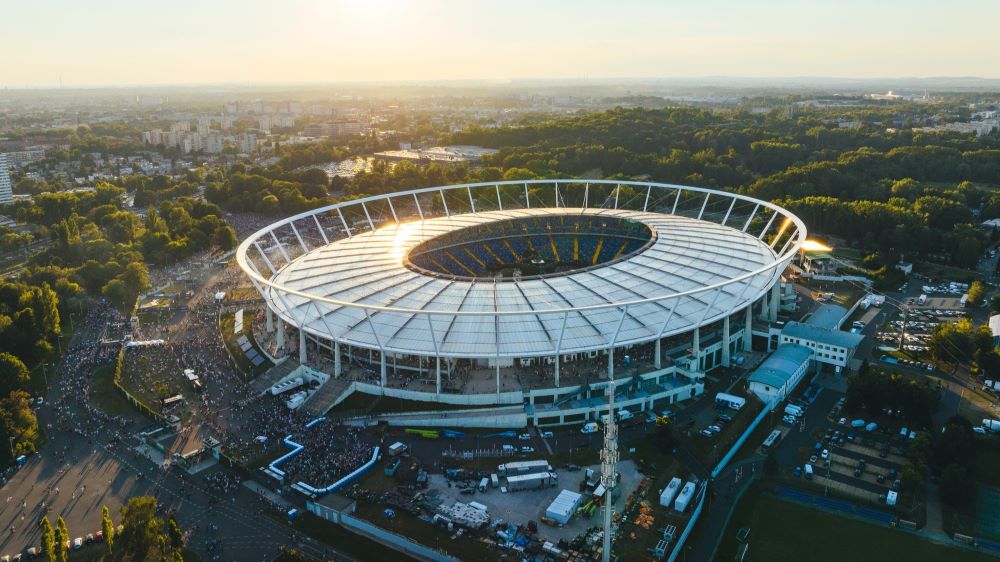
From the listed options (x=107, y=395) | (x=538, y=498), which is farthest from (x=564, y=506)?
(x=107, y=395)

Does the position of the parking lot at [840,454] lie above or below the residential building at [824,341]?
below

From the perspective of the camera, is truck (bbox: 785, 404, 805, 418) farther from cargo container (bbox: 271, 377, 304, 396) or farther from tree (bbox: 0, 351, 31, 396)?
tree (bbox: 0, 351, 31, 396)

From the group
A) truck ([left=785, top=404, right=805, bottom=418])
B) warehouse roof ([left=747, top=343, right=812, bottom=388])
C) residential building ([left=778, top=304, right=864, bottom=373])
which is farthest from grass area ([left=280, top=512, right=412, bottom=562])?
residential building ([left=778, top=304, right=864, bottom=373])

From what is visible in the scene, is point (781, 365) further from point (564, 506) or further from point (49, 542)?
point (49, 542)

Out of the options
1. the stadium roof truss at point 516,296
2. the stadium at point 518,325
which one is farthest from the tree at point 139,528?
the stadium roof truss at point 516,296

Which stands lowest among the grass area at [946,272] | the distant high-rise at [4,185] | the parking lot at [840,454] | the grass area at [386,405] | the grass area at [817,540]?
the grass area at [817,540]

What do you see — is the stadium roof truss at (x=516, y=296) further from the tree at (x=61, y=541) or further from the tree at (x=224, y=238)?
the tree at (x=224, y=238)
